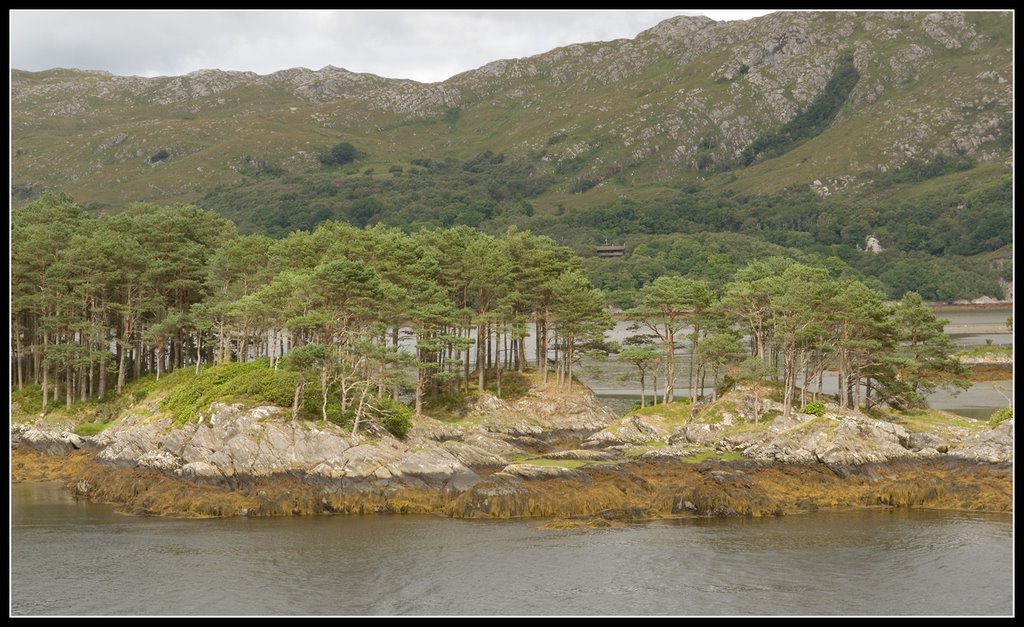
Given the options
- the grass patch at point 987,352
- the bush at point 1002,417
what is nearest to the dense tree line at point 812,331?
the bush at point 1002,417

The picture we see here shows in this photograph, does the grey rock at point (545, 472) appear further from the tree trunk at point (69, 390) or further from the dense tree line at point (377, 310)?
the tree trunk at point (69, 390)

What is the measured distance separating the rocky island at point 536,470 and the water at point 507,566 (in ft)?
5.91

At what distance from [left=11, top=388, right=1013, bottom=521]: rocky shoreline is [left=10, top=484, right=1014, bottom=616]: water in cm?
186

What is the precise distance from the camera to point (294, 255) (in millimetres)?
77688

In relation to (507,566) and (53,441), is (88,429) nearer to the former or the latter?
Result: (53,441)

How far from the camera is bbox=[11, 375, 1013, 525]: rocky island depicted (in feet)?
173

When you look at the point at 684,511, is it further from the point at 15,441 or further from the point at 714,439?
the point at 15,441

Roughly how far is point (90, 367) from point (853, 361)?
5808cm

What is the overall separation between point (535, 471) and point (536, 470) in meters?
0.08

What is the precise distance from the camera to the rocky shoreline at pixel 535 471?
173ft

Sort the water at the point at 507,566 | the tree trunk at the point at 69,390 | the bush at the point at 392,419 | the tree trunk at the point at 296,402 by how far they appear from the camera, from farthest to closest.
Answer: the tree trunk at the point at 69,390, the bush at the point at 392,419, the tree trunk at the point at 296,402, the water at the point at 507,566

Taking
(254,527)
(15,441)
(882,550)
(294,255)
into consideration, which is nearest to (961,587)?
(882,550)
